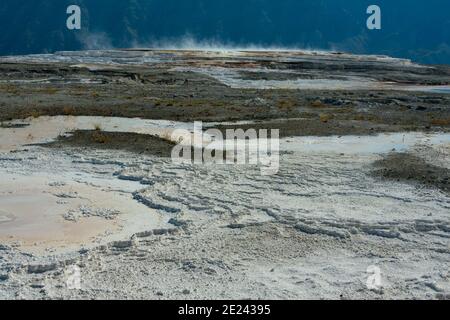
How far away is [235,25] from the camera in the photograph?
177875mm

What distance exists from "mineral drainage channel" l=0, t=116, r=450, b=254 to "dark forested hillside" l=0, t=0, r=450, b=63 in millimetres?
140547

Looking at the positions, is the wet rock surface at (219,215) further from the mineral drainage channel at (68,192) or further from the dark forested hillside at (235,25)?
the dark forested hillside at (235,25)

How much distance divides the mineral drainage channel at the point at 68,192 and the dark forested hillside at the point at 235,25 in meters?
141

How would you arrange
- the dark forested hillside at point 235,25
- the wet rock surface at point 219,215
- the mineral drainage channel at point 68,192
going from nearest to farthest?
the wet rock surface at point 219,215, the mineral drainage channel at point 68,192, the dark forested hillside at point 235,25

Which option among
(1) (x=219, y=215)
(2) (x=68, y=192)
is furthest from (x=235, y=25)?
(1) (x=219, y=215)

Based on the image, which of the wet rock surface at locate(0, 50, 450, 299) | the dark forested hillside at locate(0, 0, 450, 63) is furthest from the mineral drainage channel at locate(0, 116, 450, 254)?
the dark forested hillside at locate(0, 0, 450, 63)

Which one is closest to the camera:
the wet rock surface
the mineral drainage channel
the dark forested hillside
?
the wet rock surface

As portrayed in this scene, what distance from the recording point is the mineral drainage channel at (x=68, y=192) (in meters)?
9.73

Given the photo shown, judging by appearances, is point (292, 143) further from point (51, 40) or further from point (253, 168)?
point (51, 40)

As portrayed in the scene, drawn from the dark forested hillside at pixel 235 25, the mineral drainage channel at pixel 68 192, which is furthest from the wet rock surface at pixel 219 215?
the dark forested hillside at pixel 235 25

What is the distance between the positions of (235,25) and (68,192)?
170662 mm

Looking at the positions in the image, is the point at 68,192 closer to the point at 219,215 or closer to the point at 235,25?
the point at 219,215

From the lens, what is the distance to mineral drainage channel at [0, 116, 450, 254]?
383 inches

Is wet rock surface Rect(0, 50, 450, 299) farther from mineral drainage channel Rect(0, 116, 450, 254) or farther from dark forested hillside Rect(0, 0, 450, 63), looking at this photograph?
dark forested hillside Rect(0, 0, 450, 63)
